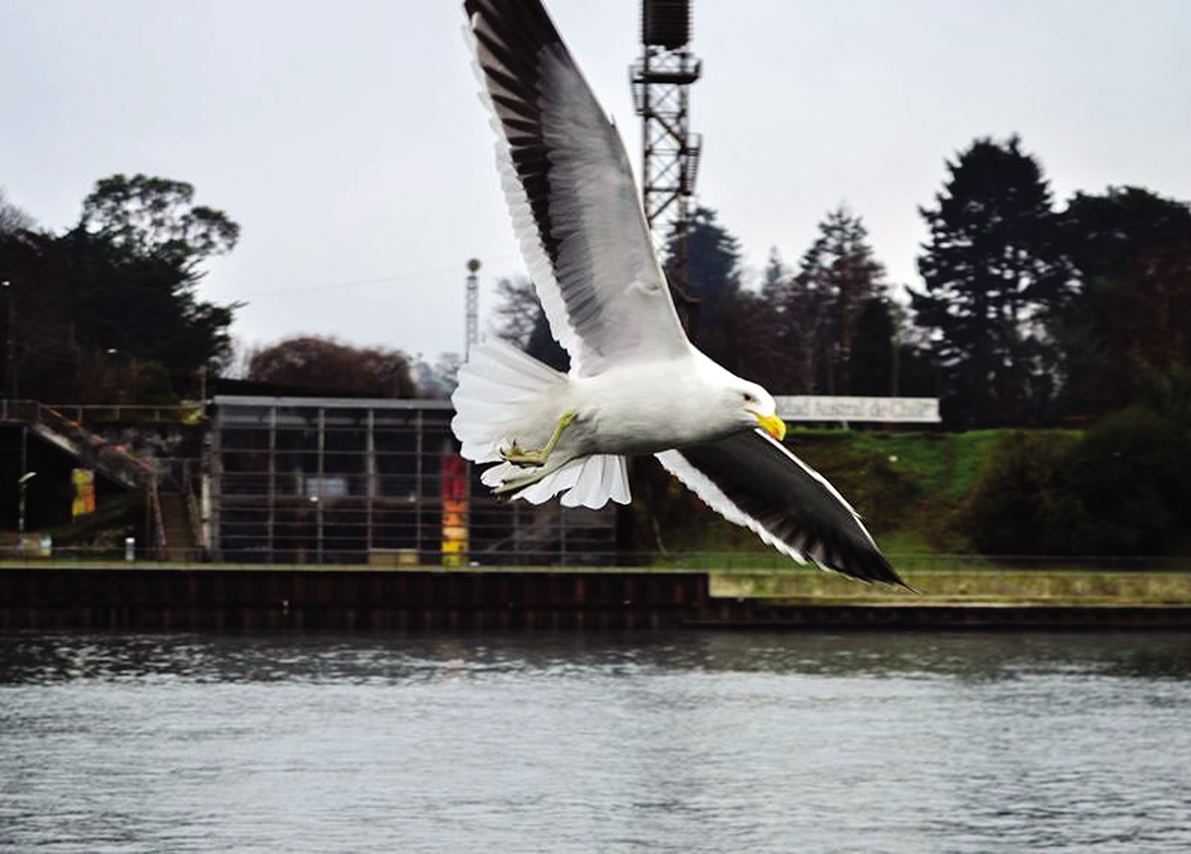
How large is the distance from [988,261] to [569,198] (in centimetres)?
12370

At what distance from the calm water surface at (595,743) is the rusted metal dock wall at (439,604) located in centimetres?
146

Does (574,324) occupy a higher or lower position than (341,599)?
higher

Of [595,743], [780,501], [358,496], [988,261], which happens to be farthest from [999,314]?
[780,501]

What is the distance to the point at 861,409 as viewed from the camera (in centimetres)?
8925

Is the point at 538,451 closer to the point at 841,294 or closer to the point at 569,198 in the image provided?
the point at 569,198

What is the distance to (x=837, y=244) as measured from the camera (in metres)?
169

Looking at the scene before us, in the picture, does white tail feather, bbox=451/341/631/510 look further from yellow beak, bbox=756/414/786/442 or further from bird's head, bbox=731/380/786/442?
yellow beak, bbox=756/414/786/442

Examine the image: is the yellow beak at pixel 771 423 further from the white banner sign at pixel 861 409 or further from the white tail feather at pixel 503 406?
the white banner sign at pixel 861 409

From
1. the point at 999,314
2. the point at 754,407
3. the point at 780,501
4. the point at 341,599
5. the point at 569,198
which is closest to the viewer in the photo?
the point at 569,198

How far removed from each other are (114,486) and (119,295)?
3565 centimetres

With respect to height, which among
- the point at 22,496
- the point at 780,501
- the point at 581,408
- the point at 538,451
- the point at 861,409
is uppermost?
the point at 861,409

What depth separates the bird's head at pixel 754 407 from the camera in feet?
42.0

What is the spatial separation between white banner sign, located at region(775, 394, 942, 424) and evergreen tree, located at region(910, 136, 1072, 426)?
3435 cm

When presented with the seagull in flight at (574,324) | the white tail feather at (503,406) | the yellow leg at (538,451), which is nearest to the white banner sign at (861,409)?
the seagull in flight at (574,324)
